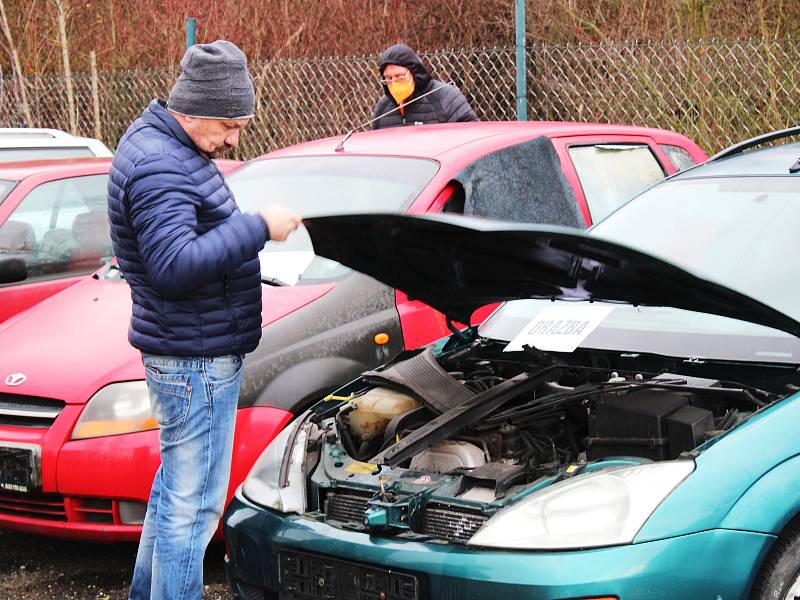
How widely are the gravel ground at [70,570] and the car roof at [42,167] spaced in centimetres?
213

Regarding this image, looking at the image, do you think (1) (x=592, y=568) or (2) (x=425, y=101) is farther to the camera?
(2) (x=425, y=101)

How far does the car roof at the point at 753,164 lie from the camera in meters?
4.03

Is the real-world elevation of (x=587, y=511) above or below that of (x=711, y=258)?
below

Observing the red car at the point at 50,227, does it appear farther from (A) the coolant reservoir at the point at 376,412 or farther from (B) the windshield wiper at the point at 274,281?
(A) the coolant reservoir at the point at 376,412

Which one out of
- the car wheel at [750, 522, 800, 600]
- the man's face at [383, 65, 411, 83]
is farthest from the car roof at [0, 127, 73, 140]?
the car wheel at [750, 522, 800, 600]

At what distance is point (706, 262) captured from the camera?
376 centimetres

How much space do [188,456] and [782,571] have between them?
1765mm

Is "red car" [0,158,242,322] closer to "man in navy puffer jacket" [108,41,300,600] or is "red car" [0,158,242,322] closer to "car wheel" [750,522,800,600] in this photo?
"man in navy puffer jacket" [108,41,300,600]

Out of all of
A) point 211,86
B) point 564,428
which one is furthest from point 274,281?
point 564,428

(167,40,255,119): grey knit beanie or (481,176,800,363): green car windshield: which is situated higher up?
(167,40,255,119): grey knit beanie

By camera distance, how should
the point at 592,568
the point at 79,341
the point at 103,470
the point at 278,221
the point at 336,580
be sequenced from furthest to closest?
the point at 79,341, the point at 103,470, the point at 278,221, the point at 336,580, the point at 592,568

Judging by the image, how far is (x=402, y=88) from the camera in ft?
22.3

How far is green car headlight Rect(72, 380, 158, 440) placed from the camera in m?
4.09

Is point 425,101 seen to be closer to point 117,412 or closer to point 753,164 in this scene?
point 753,164
